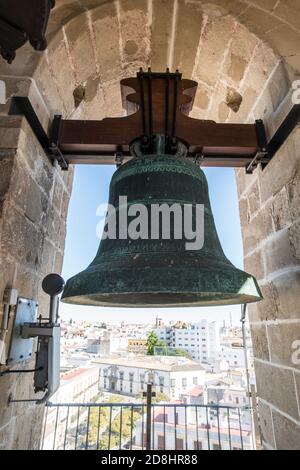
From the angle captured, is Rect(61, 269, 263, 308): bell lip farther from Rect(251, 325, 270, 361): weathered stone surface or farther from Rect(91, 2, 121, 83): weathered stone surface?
Rect(91, 2, 121, 83): weathered stone surface

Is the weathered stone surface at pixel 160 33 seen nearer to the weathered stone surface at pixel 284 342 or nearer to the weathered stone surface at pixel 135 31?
the weathered stone surface at pixel 135 31

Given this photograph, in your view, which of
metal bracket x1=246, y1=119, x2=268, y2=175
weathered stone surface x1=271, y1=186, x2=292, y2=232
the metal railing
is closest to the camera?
weathered stone surface x1=271, y1=186, x2=292, y2=232

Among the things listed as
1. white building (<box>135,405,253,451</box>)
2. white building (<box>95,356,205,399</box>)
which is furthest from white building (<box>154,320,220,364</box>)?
white building (<box>95,356,205,399</box>)

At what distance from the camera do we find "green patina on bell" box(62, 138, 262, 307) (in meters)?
0.75

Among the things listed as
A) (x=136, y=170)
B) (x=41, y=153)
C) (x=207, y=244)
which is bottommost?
(x=207, y=244)

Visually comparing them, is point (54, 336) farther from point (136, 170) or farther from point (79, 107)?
point (79, 107)

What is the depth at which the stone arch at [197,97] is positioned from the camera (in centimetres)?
117

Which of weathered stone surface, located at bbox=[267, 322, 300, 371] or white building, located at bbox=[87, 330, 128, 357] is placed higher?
weathered stone surface, located at bbox=[267, 322, 300, 371]

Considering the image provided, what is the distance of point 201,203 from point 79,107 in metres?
1.09

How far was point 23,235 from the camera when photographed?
1167mm

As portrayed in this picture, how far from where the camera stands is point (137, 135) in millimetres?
1357

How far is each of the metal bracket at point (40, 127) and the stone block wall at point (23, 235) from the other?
33 millimetres

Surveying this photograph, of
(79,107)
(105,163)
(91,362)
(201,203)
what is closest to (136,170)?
(201,203)

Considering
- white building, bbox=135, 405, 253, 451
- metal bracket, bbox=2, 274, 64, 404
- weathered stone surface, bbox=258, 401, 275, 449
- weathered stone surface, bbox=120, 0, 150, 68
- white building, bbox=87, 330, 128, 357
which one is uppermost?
weathered stone surface, bbox=120, 0, 150, 68
